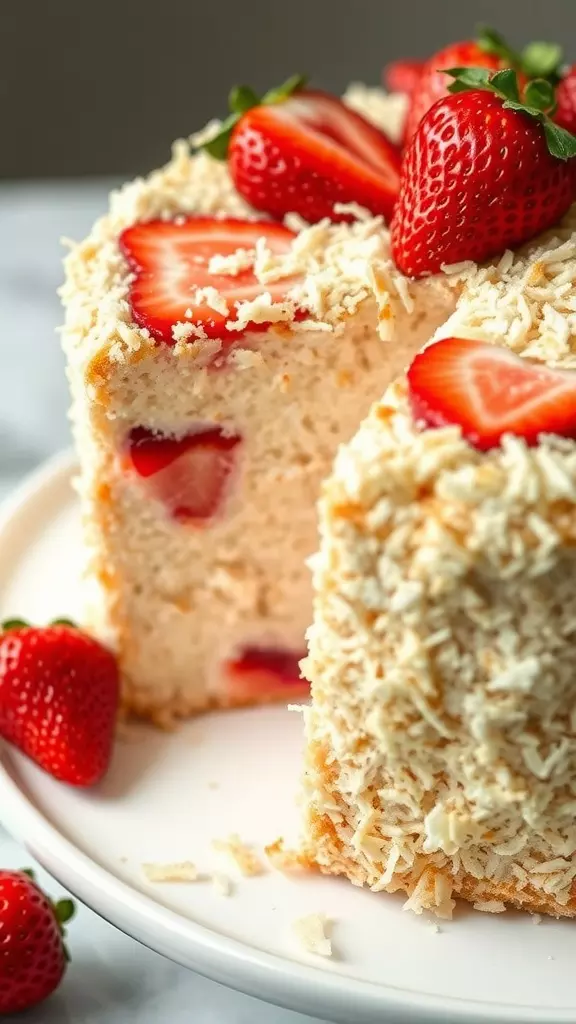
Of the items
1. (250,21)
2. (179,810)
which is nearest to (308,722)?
(179,810)

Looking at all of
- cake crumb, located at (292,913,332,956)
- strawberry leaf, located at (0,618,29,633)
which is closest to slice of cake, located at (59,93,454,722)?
strawberry leaf, located at (0,618,29,633)

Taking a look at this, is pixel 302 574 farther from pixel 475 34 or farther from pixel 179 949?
pixel 475 34

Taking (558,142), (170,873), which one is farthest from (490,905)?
(558,142)

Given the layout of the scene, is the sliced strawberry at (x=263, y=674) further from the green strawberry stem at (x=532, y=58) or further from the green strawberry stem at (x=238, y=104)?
the green strawberry stem at (x=532, y=58)

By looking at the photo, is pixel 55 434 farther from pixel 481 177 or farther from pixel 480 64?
pixel 481 177

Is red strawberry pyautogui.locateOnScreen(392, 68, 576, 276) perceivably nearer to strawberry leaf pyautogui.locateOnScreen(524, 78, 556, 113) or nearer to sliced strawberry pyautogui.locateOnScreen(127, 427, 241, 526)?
strawberry leaf pyautogui.locateOnScreen(524, 78, 556, 113)

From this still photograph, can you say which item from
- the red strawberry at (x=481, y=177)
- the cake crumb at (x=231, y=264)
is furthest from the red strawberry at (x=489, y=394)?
the cake crumb at (x=231, y=264)
